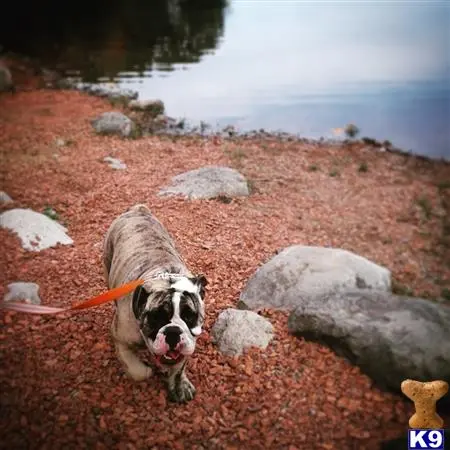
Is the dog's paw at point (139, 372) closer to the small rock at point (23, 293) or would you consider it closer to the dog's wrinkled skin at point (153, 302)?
the dog's wrinkled skin at point (153, 302)

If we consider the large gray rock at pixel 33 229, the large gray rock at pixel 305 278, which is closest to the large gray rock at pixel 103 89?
the large gray rock at pixel 33 229

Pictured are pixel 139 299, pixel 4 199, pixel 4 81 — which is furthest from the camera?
pixel 4 81

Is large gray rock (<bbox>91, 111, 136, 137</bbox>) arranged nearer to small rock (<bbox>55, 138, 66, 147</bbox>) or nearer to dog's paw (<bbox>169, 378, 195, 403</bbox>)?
small rock (<bbox>55, 138, 66, 147</bbox>)

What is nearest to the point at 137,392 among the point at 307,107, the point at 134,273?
the point at 134,273

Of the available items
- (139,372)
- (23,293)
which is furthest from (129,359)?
(23,293)

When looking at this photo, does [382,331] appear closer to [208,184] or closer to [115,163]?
[208,184]

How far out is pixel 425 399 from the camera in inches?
128

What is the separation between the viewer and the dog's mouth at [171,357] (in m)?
2.98

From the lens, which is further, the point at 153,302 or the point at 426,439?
the point at 153,302

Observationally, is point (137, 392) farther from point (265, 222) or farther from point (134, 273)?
point (265, 222)

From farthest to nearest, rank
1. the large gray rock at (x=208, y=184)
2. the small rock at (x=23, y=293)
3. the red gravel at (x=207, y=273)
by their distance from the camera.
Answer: the large gray rock at (x=208, y=184) → the small rock at (x=23, y=293) → the red gravel at (x=207, y=273)

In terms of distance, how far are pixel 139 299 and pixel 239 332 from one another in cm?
139

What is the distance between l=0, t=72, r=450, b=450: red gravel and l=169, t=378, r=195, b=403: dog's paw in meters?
0.07

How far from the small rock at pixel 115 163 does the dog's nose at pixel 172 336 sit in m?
7.30
